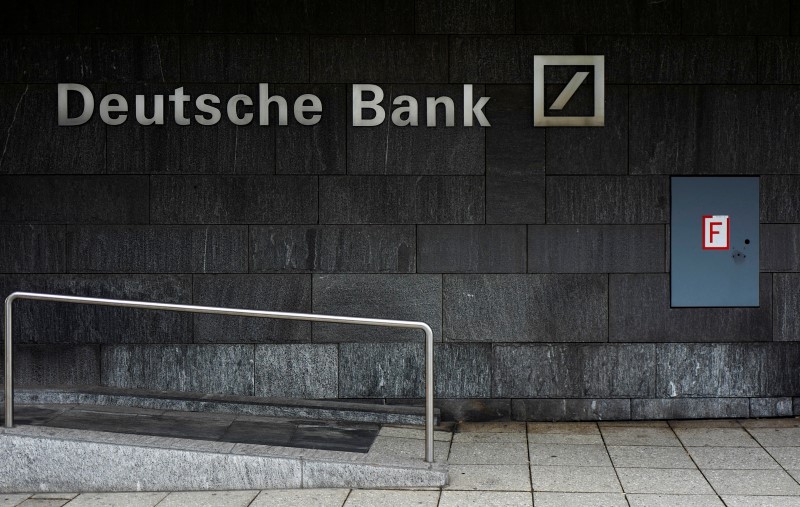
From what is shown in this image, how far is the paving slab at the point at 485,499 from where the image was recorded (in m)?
5.54

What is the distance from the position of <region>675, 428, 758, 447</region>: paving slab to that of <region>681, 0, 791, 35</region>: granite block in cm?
352

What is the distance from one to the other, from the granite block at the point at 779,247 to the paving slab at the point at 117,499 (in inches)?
218

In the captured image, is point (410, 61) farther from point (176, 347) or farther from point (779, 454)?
point (779, 454)

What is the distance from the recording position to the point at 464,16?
7.71 meters

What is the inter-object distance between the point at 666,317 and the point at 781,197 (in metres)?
1.50

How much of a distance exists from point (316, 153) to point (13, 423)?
11.0 feet

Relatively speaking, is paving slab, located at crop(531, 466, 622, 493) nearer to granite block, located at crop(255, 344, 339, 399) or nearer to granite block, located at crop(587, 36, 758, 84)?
granite block, located at crop(255, 344, 339, 399)

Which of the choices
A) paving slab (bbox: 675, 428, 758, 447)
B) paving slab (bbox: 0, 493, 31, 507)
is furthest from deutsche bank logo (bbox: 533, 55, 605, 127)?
paving slab (bbox: 0, 493, 31, 507)

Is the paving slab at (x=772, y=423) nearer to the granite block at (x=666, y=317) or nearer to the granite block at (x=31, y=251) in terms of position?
the granite block at (x=666, y=317)

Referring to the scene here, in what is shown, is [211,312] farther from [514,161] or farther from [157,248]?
[514,161]

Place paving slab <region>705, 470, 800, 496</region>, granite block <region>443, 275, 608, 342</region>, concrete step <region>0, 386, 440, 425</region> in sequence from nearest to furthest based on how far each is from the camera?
1. paving slab <region>705, 470, 800, 496</region>
2. concrete step <region>0, 386, 440, 425</region>
3. granite block <region>443, 275, 608, 342</region>

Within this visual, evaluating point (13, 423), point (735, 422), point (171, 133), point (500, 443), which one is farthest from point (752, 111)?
point (13, 423)

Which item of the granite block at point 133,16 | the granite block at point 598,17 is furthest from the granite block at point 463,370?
the granite block at point 133,16

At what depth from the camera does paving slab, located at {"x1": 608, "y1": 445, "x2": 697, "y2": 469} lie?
6.42 metres
